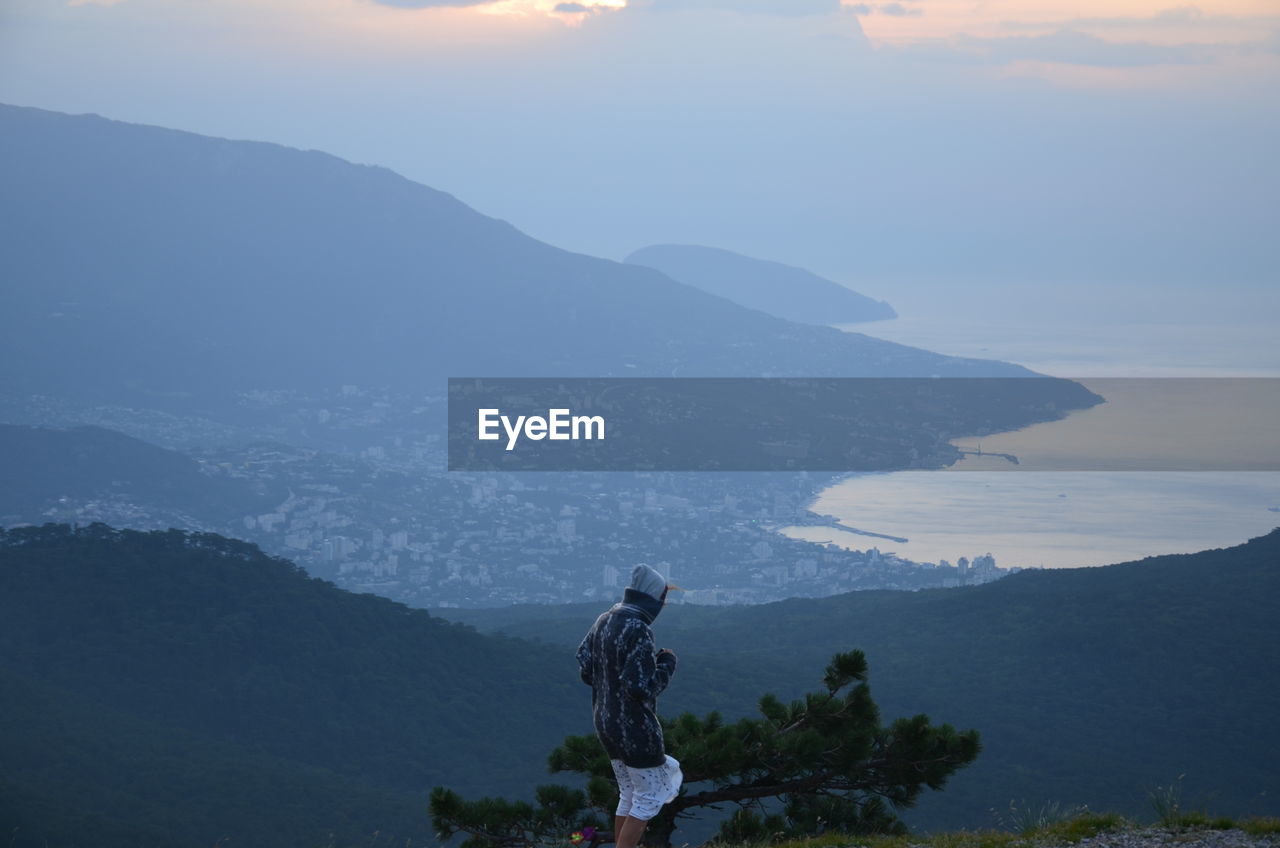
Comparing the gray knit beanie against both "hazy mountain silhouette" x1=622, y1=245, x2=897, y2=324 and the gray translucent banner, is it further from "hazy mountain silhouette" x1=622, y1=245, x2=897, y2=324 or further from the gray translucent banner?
"hazy mountain silhouette" x1=622, y1=245, x2=897, y2=324

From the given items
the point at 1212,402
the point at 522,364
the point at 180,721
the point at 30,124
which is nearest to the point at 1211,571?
the point at 180,721

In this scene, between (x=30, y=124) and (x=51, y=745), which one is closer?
(x=51, y=745)

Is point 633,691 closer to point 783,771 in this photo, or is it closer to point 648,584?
point 648,584

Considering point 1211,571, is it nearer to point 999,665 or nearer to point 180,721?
point 999,665

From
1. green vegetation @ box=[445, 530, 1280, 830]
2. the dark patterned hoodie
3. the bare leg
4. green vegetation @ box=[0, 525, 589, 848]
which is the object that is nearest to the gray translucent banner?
green vegetation @ box=[445, 530, 1280, 830]

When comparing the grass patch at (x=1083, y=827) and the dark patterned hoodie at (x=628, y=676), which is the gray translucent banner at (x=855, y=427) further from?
the dark patterned hoodie at (x=628, y=676)
